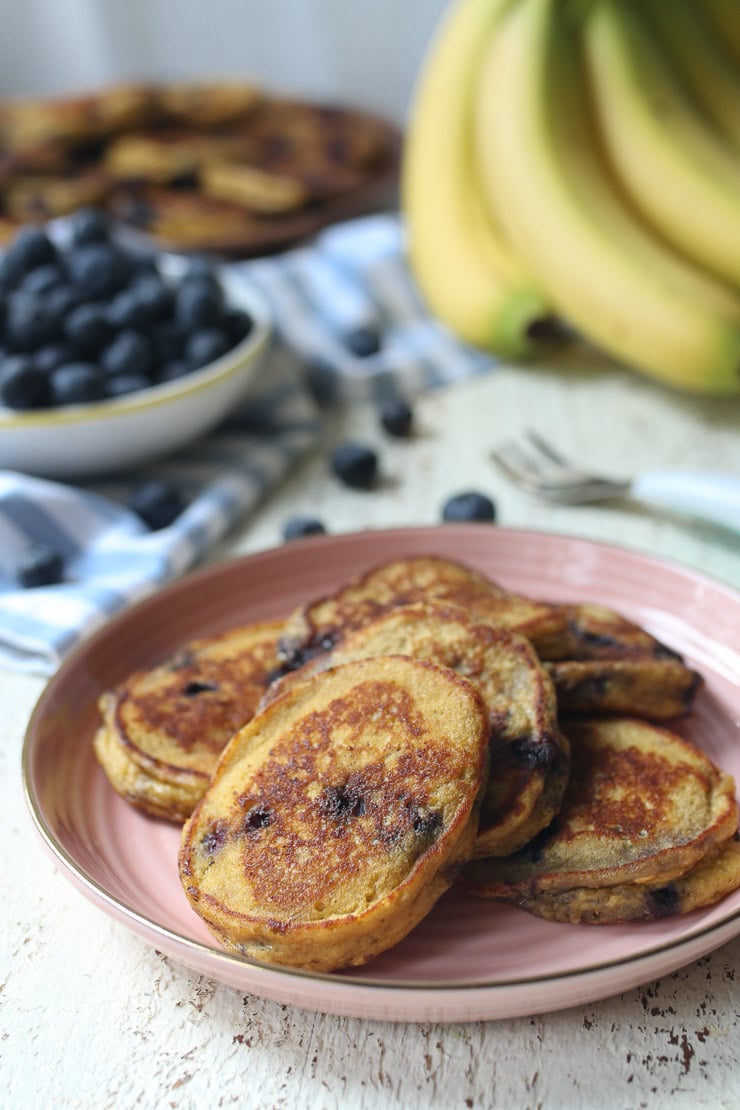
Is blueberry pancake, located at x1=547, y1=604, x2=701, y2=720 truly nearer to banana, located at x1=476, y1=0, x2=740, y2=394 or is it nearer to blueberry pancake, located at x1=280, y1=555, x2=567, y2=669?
blueberry pancake, located at x1=280, y1=555, x2=567, y2=669

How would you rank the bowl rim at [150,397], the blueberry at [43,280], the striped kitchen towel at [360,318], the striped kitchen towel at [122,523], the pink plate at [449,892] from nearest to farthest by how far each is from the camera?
the pink plate at [449,892] < the striped kitchen towel at [122,523] < the bowl rim at [150,397] < the blueberry at [43,280] < the striped kitchen towel at [360,318]

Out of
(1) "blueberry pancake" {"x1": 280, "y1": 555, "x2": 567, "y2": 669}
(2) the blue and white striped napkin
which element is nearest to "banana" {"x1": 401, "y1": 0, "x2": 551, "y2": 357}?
(2) the blue and white striped napkin

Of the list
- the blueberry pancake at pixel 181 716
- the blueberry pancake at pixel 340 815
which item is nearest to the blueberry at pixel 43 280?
the blueberry pancake at pixel 181 716

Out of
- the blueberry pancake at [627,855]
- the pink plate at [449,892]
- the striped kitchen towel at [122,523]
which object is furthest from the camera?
the striped kitchen towel at [122,523]

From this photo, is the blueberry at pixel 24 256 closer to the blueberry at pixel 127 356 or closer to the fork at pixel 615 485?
the blueberry at pixel 127 356

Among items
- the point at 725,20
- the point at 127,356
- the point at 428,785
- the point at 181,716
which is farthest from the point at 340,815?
the point at 725,20

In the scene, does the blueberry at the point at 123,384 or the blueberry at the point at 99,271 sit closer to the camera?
the blueberry at the point at 123,384

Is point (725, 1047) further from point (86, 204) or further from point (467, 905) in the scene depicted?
point (86, 204)
